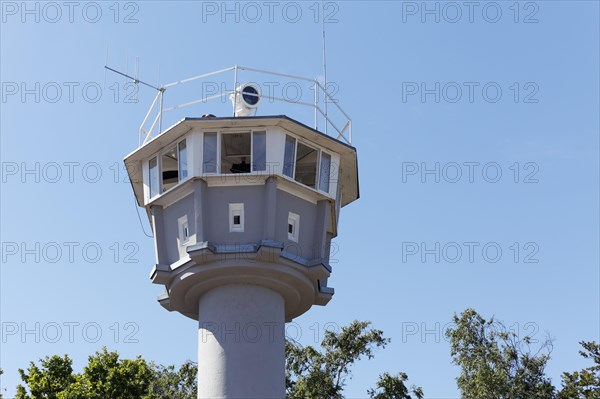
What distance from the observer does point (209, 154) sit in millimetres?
27891

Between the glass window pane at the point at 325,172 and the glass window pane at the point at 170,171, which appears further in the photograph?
the glass window pane at the point at 170,171

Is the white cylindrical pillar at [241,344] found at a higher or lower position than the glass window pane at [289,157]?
lower

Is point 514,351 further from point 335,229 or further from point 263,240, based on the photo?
point 263,240

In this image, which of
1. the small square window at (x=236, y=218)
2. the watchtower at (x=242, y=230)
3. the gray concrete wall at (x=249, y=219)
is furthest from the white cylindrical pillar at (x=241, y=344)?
the small square window at (x=236, y=218)

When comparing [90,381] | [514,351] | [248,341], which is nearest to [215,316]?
[248,341]

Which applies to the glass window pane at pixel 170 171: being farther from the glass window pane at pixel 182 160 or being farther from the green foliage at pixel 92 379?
the green foliage at pixel 92 379

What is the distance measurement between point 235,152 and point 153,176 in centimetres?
268

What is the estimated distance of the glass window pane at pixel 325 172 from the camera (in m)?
28.8

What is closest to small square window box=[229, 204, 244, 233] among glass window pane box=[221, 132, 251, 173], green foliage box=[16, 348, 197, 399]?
glass window pane box=[221, 132, 251, 173]

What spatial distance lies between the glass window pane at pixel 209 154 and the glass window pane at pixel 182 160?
748mm

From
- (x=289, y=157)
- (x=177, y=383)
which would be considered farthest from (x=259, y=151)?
(x=177, y=383)

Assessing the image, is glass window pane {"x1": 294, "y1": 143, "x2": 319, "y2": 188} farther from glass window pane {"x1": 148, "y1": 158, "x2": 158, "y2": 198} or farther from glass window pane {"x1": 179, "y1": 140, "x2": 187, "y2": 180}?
glass window pane {"x1": 148, "y1": 158, "x2": 158, "y2": 198}

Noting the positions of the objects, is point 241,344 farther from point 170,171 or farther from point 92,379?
point 92,379

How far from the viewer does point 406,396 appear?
43875mm
